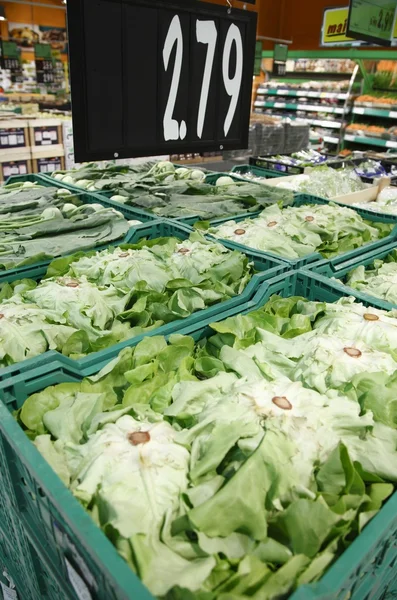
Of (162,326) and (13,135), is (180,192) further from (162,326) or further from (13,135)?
(13,135)

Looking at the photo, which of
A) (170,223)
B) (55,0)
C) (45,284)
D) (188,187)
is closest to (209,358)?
(45,284)

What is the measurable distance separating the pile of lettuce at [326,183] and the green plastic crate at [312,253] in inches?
15.0

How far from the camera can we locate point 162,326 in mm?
1628

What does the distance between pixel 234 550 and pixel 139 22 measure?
2.06 meters

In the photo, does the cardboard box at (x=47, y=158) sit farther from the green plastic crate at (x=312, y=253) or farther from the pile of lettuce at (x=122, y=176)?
the green plastic crate at (x=312, y=253)

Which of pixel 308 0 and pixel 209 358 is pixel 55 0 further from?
pixel 209 358

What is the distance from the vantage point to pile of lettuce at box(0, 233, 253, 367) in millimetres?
1586

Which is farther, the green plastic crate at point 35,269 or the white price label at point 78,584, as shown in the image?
the green plastic crate at point 35,269

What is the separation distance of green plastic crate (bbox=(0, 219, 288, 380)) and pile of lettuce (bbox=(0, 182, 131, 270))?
0.08 meters

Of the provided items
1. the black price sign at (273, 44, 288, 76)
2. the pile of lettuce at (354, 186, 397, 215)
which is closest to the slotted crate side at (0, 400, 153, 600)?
the pile of lettuce at (354, 186, 397, 215)

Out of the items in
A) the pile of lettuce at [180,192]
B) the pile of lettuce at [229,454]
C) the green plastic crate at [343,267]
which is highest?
the pile of lettuce at [180,192]

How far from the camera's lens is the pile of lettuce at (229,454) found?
0.88m

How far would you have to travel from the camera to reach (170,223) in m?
2.62

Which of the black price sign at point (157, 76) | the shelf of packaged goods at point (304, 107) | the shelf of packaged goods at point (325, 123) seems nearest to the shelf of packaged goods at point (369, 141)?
the shelf of packaged goods at point (325, 123)
